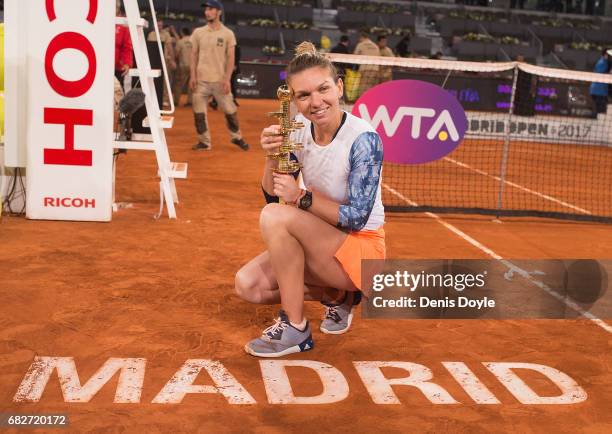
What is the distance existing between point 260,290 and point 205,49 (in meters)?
8.55

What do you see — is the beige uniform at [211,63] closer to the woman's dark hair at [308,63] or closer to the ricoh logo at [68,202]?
the ricoh logo at [68,202]

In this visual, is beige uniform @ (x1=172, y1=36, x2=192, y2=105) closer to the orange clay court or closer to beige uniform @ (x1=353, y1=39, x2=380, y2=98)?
beige uniform @ (x1=353, y1=39, x2=380, y2=98)

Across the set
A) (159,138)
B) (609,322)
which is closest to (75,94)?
(159,138)

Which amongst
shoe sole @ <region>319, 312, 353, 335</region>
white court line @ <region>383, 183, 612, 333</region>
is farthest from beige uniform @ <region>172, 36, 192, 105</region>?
shoe sole @ <region>319, 312, 353, 335</region>

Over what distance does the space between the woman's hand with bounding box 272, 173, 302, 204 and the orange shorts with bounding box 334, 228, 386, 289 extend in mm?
491

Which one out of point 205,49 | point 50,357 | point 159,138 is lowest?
point 50,357

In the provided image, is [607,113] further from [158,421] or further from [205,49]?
[158,421]

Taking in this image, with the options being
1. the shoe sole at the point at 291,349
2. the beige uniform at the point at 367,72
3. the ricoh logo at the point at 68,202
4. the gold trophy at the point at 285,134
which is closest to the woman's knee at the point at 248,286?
the shoe sole at the point at 291,349

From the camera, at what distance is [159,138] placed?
8.09 m

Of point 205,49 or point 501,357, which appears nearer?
point 501,357

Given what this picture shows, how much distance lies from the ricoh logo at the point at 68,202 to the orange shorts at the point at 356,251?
3.77 m

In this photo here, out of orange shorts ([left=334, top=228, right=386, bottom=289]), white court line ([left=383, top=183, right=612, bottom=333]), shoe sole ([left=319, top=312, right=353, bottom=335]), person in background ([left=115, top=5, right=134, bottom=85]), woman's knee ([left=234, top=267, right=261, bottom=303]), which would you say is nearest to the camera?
orange shorts ([left=334, top=228, right=386, bottom=289])

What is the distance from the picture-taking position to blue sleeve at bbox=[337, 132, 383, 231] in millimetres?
4562

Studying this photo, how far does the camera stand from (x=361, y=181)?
4.55 metres
